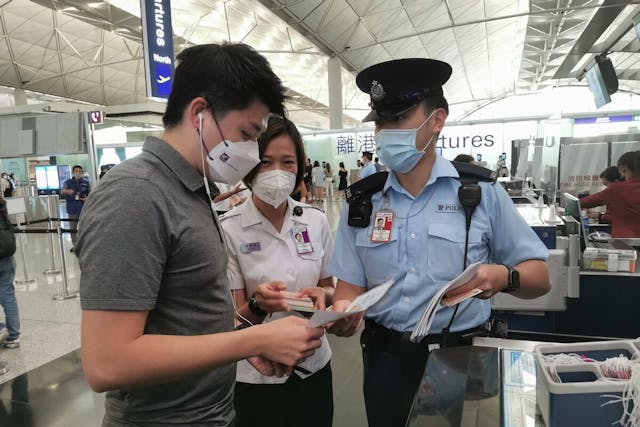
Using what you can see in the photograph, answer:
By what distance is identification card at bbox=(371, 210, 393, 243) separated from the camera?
1497mm

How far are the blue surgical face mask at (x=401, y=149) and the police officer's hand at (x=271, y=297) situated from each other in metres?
0.57

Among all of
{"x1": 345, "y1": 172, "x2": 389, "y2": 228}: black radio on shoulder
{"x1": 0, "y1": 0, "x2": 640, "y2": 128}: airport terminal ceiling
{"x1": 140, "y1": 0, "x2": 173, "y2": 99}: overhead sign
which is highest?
{"x1": 0, "y1": 0, "x2": 640, "y2": 128}: airport terminal ceiling

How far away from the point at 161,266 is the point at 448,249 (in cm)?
92

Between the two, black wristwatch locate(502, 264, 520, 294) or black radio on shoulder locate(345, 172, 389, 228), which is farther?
black radio on shoulder locate(345, 172, 389, 228)

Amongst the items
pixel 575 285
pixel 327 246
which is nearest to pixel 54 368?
pixel 327 246

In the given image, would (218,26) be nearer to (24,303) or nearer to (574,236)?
(24,303)

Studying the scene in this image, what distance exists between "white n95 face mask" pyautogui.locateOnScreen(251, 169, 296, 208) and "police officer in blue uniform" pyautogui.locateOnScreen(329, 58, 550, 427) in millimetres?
290

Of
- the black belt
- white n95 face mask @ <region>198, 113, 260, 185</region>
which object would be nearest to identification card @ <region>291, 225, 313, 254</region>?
the black belt

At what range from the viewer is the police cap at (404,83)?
4.81 feet

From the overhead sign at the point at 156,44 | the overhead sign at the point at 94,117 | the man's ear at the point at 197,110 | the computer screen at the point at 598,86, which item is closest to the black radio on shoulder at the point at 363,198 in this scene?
the man's ear at the point at 197,110

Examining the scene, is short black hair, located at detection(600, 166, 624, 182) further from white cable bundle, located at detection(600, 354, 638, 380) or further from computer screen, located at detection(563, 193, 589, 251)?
white cable bundle, located at detection(600, 354, 638, 380)

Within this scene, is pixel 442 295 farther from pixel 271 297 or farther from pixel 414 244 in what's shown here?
pixel 271 297

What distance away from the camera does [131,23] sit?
13.0 meters

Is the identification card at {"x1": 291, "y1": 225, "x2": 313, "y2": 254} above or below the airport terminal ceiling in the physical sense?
below
